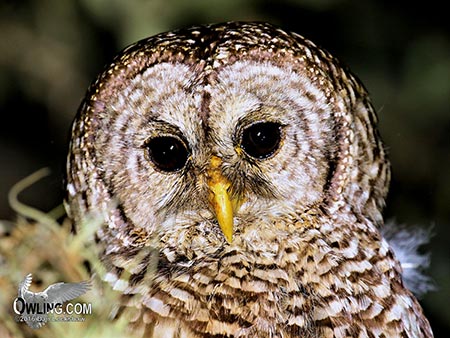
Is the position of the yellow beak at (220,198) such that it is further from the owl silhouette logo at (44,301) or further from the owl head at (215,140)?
the owl silhouette logo at (44,301)

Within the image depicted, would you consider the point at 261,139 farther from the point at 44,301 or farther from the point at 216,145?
the point at 44,301

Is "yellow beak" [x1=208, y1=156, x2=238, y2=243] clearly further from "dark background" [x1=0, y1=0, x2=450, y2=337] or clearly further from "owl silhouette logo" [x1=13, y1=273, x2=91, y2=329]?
"dark background" [x1=0, y1=0, x2=450, y2=337]

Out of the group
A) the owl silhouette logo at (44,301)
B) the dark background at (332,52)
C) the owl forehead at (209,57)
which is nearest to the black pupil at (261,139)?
the owl forehead at (209,57)

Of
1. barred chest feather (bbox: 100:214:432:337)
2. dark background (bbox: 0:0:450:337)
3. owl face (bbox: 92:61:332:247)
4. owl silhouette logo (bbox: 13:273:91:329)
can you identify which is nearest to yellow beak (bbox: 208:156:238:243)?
owl face (bbox: 92:61:332:247)

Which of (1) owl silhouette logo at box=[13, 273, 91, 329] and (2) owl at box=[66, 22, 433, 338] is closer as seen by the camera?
(2) owl at box=[66, 22, 433, 338]

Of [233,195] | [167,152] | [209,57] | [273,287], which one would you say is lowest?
[273,287]

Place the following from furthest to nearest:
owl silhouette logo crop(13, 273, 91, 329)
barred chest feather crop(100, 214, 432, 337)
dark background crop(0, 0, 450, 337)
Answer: dark background crop(0, 0, 450, 337) → owl silhouette logo crop(13, 273, 91, 329) → barred chest feather crop(100, 214, 432, 337)

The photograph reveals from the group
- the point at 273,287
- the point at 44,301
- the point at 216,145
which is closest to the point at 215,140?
the point at 216,145
